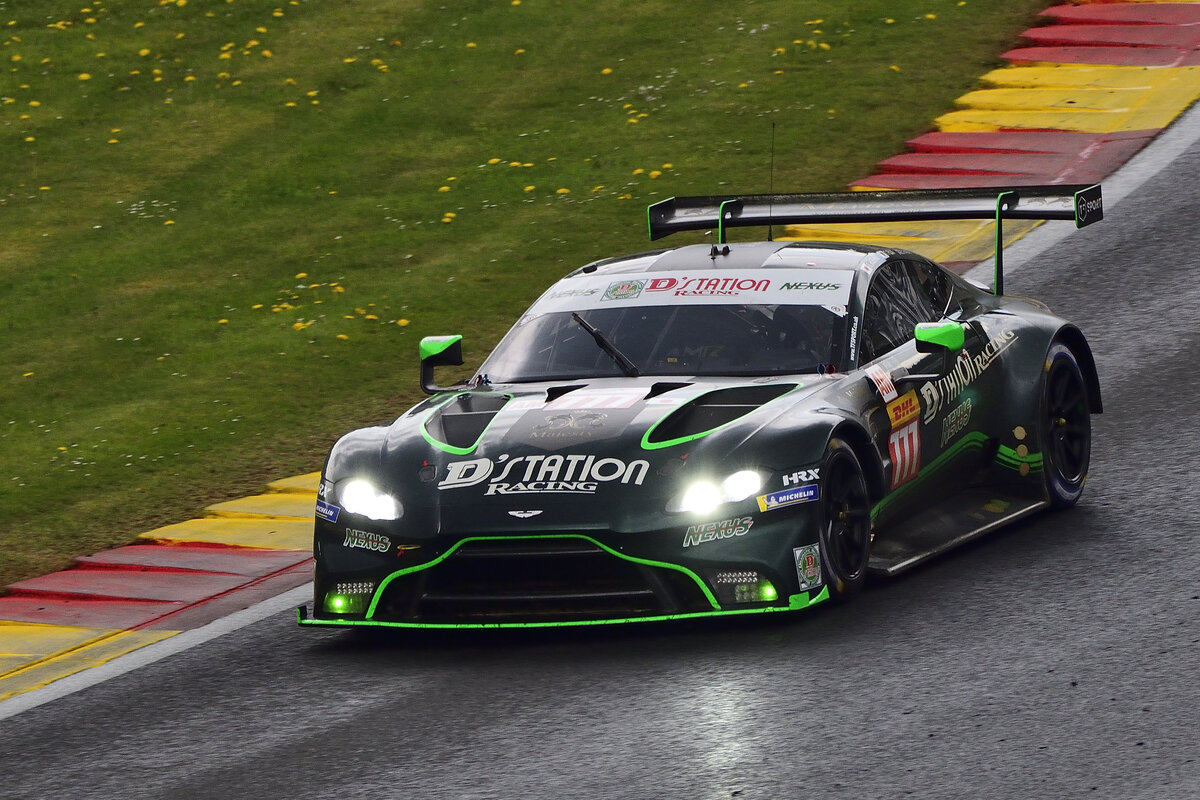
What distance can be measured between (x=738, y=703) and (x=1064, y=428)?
10.6 feet

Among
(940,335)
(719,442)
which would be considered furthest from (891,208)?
(719,442)

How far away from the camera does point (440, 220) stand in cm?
1567

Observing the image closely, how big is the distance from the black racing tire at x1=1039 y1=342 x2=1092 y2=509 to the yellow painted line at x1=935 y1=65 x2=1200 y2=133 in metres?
7.45

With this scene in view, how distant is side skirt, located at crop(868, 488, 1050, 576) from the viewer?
7.32 meters

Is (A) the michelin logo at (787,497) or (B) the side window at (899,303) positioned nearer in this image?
(A) the michelin logo at (787,497)

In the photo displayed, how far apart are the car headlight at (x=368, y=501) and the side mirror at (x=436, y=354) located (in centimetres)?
109

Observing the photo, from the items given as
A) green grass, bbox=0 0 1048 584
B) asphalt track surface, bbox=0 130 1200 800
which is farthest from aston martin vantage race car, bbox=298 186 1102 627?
green grass, bbox=0 0 1048 584

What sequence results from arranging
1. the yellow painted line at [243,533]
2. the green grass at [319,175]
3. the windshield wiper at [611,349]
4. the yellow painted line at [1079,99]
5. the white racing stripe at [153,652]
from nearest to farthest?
the white racing stripe at [153,652] → the windshield wiper at [611,349] → the yellow painted line at [243,533] → the green grass at [319,175] → the yellow painted line at [1079,99]

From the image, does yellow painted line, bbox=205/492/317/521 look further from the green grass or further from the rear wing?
the rear wing

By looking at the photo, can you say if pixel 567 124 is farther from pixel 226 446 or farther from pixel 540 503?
pixel 540 503

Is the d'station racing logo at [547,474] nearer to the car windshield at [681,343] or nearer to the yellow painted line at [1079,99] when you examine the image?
the car windshield at [681,343]

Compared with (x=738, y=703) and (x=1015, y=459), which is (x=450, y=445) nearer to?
(x=738, y=703)

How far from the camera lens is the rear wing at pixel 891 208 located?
8.81 metres

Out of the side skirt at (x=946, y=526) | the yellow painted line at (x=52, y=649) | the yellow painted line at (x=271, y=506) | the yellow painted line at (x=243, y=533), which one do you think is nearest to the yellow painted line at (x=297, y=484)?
the yellow painted line at (x=271, y=506)
